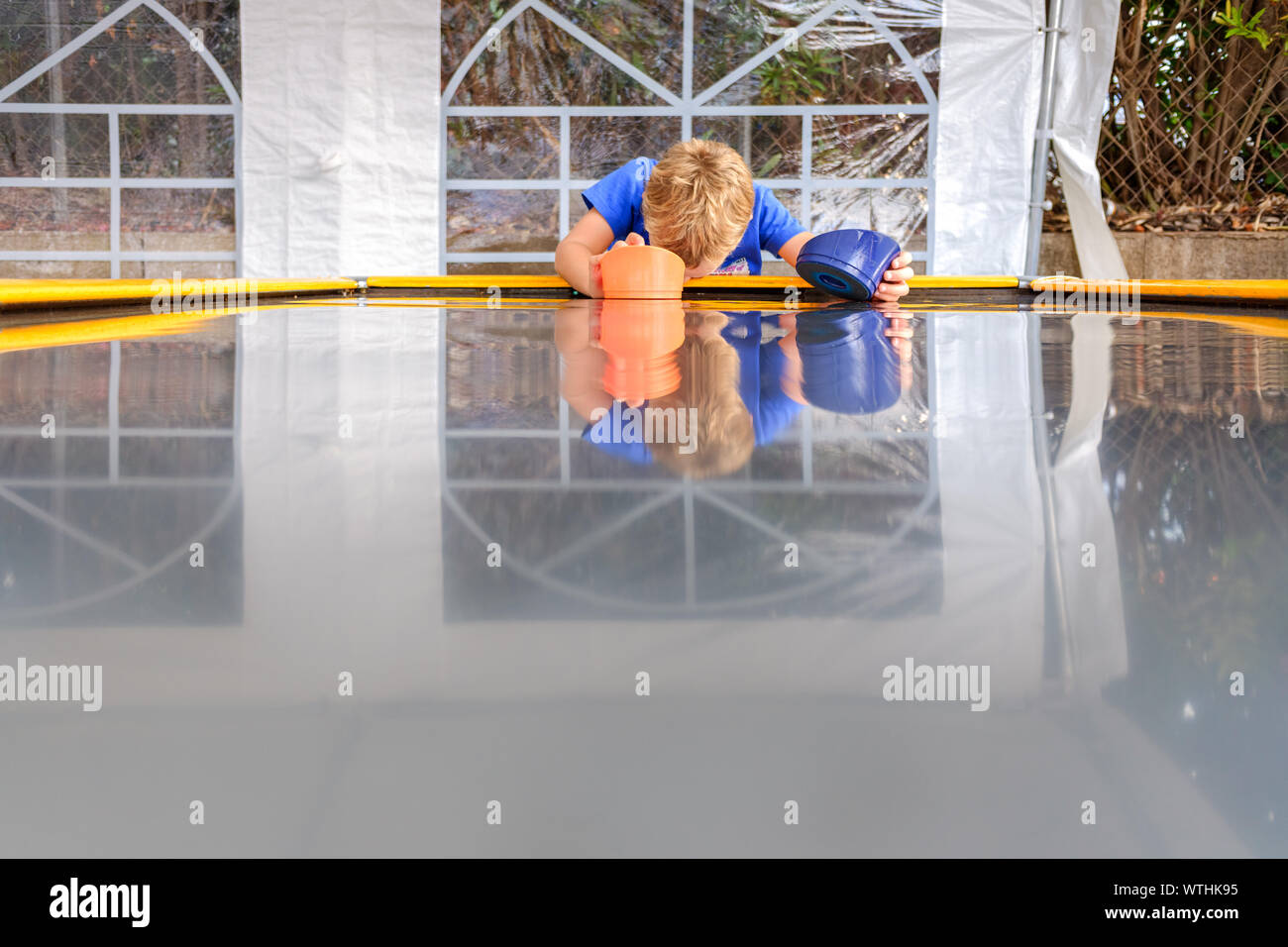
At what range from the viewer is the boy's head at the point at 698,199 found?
2.25 m

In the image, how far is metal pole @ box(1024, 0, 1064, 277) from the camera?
3.86 metres

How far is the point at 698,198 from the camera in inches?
89.0

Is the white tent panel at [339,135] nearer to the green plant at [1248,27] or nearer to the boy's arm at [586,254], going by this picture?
the boy's arm at [586,254]

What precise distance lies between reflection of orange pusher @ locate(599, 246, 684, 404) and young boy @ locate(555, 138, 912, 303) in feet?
0.24

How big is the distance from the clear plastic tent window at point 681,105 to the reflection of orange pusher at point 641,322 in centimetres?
201

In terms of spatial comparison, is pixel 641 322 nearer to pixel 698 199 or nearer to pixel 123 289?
pixel 698 199

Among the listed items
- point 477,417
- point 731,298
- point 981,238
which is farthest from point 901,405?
point 981,238

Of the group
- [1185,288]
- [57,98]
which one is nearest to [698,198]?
[1185,288]

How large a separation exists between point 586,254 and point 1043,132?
2.27m

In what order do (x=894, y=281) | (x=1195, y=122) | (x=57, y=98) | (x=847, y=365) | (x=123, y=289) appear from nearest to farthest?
(x=847, y=365)
(x=123, y=289)
(x=894, y=281)
(x=57, y=98)
(x=1195, y=122)

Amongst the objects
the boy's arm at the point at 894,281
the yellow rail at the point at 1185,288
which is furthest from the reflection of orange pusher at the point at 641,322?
the yellow rail at the point at 1185,288

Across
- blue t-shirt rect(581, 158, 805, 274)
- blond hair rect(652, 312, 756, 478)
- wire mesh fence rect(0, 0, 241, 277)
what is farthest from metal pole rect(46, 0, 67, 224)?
blond hair rect(652, 312, 756, 478)

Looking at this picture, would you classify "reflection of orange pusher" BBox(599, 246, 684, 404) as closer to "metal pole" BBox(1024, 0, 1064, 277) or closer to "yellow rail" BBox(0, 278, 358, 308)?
"yellow rail" BBox(0, 278, 358, 308)

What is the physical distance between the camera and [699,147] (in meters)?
2.31
